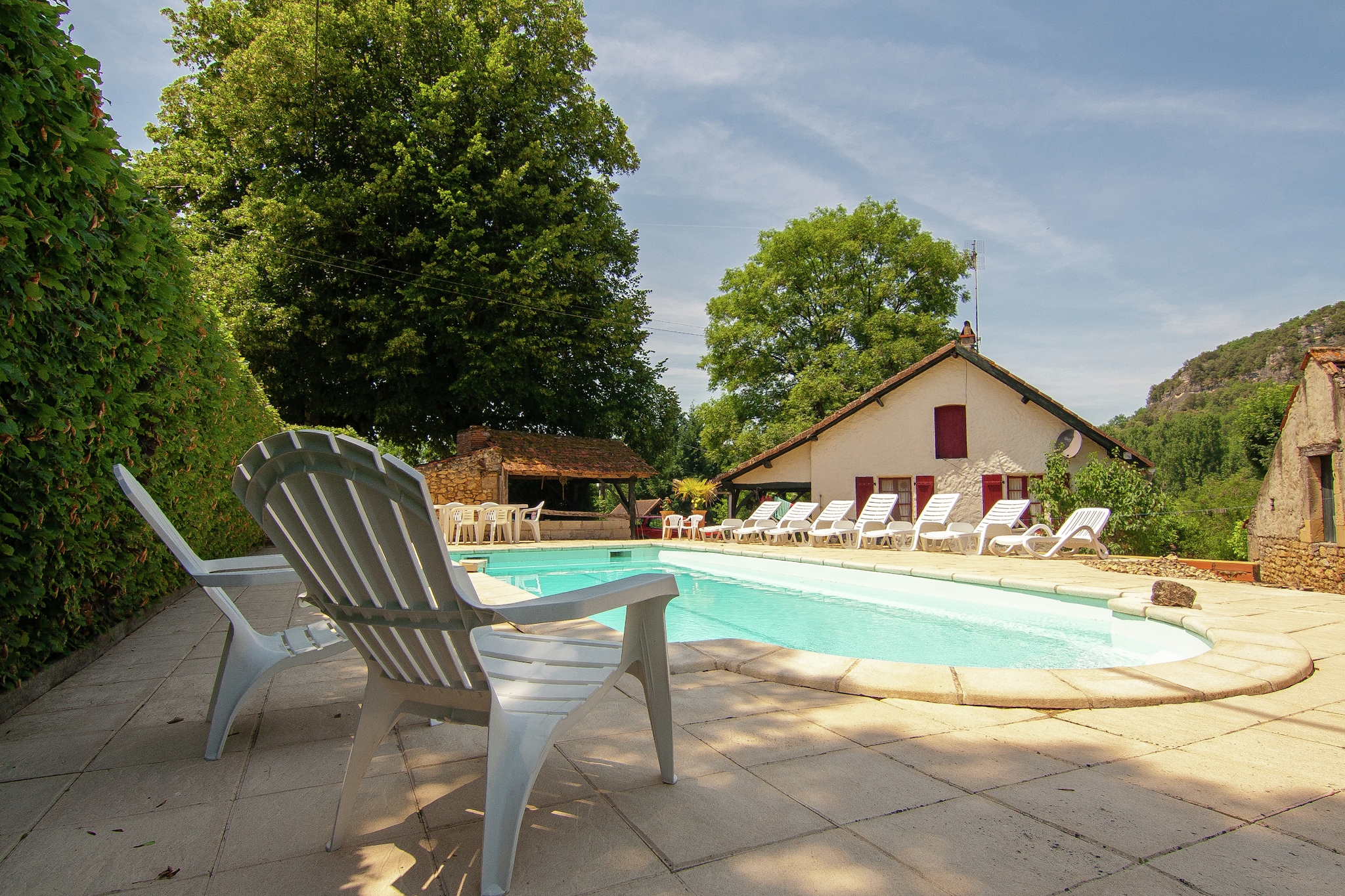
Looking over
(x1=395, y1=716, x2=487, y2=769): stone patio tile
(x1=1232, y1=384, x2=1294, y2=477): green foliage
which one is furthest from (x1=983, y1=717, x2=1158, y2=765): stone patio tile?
(x1=1232, y1=384, x2=1294, y2=477): green foliage

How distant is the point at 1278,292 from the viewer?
40.6 meters

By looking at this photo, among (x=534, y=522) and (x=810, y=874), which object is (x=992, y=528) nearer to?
(x=534, y=522)

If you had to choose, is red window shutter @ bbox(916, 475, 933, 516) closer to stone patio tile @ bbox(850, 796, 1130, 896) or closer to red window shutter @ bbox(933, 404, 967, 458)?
red window shutter @ bbox(933, 404, 967, 458)

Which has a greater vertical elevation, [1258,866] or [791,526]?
[791,526]

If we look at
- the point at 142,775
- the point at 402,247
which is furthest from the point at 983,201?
the point at 142,775

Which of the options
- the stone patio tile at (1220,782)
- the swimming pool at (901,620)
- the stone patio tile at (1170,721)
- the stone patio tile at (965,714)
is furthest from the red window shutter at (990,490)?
the stone patio tile at (1220,782)

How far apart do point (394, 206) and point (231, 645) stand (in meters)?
19.3

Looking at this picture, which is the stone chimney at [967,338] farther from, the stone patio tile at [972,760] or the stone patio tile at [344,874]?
the stone patio tile at [344,874]

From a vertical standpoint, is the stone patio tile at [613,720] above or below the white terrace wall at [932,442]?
below

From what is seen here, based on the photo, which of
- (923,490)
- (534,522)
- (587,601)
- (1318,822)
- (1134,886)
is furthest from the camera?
(923,490)

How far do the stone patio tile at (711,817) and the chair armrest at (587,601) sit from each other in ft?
2.00

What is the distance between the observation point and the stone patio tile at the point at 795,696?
307 cm

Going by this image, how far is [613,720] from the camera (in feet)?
9.36

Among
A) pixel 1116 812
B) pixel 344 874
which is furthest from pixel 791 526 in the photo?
pixel 344 874
